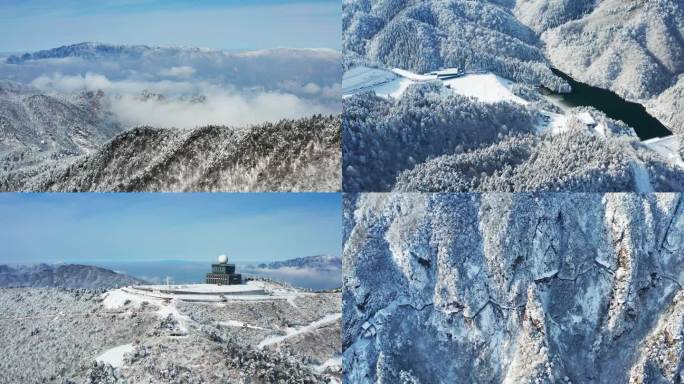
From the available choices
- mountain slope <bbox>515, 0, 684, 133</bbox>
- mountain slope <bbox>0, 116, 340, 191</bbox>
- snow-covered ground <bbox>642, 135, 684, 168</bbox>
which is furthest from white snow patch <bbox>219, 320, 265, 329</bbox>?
snow-covered ground <bbox>642, 135, 684, 168</bbox>

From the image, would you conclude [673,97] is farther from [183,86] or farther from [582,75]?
[183,86]

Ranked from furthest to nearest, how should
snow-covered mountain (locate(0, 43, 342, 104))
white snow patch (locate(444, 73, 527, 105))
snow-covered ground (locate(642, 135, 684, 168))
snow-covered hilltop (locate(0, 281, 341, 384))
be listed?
snow-covered mountain (locate(0, 43, 342, 104)) → white snow patch (locate(444, 73, 527, 105)) → snow-covered ground (locate(642, 135, 684, 168)) → snow-covered hilltop (locate(0, 281, 341, 384))

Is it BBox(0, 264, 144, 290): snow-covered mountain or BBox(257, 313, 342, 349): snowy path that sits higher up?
BBox(0, 264, 144, 290): snow-covered mountain

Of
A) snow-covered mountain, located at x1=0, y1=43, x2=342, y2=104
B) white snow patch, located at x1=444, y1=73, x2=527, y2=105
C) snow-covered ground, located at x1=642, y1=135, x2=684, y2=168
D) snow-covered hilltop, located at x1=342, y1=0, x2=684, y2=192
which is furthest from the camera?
snow-covered mountain, located at x1=0, y1=43, x2=342, y2=104

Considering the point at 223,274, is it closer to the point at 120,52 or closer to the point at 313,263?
the point at 313,263

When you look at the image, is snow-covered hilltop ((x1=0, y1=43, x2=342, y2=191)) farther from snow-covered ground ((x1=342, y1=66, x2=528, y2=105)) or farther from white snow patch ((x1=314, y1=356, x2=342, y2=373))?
white snow patch ((x1=314, y1=356, x2=342, y2=373))

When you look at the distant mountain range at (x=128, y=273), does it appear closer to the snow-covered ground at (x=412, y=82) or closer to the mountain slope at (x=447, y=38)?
the snow-covered ground at (x=412, y=82)

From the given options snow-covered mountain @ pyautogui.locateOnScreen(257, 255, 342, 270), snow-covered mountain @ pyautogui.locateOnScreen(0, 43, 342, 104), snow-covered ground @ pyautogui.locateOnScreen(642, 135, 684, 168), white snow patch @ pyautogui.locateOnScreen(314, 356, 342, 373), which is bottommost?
white snow patch @ pyautogui.locateOnScreen(314, 356, 342, 373)

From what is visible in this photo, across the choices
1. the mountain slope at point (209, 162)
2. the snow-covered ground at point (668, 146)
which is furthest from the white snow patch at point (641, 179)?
the mountain slope at point (209, 162)
